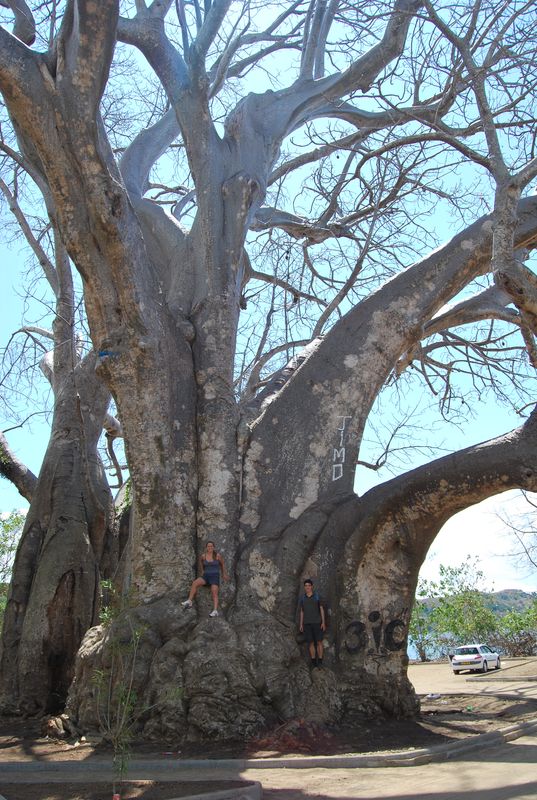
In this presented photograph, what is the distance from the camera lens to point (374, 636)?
708cm

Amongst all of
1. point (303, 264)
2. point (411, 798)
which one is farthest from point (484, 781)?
point (303, 264)

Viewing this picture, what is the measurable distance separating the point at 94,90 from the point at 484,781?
6.14m

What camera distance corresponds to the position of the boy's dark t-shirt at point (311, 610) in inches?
270

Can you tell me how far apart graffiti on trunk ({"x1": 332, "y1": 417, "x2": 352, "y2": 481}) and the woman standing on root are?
1507 mm

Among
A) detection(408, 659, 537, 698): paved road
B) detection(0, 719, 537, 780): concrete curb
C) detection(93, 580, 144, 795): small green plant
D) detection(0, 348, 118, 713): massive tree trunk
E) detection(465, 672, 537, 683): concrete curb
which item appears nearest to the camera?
detection(0, 719, 537, 780): concrete curb

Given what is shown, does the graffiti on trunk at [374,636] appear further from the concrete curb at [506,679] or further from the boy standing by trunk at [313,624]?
the concrete curb at [506,679]

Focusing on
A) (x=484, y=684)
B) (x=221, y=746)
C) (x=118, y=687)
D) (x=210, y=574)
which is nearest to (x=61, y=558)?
(x=210, y=574)

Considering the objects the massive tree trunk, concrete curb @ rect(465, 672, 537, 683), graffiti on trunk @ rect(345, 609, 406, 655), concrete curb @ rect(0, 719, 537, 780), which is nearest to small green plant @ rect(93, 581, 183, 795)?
concrete curb @ rect(0, 719, 537, 780)

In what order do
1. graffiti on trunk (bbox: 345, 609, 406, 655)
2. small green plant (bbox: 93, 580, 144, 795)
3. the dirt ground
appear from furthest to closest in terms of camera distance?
graffiti on trunk (bbox: 345, 609, 406, 655) < small green plant (bbox: 93, 580, 144, 795) < the dirt ground

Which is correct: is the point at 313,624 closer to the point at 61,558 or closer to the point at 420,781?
the point at 420,781

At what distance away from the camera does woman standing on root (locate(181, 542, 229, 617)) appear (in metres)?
6.81

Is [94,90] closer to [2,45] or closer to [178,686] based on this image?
[2,45]

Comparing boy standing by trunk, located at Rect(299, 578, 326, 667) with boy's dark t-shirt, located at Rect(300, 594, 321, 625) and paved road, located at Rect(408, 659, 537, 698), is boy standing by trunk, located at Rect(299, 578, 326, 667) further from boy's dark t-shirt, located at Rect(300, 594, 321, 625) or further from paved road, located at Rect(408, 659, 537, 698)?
paved road, located at Rect(408, 659, 537, 698)

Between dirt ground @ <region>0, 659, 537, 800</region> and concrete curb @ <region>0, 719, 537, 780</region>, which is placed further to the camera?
concrete curb @ <region>0, 719, 537, 780</region>
